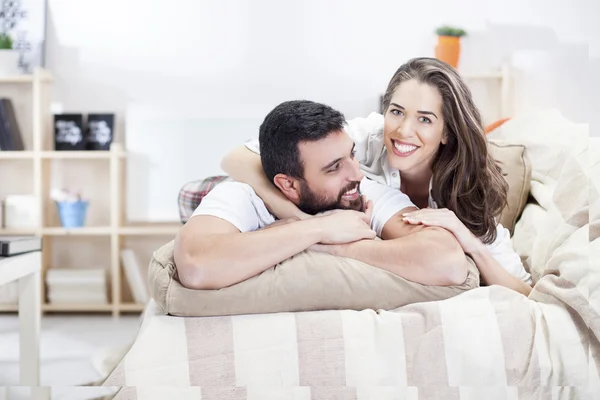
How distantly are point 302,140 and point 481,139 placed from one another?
381mm

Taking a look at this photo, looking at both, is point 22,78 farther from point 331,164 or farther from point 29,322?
point 331,164

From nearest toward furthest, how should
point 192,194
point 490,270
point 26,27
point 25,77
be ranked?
1. point 490,270
2. point 192,194
3. point 25,77
4. point 26,27

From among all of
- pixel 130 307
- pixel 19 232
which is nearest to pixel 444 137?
pixel 130 307

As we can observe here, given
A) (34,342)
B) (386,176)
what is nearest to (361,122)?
(386,176)

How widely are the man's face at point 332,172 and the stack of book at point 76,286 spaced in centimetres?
208

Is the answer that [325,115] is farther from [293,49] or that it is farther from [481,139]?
[293,49]

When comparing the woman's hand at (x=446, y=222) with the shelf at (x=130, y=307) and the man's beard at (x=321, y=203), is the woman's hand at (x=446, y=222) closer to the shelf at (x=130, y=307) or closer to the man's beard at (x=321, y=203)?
the man's beard at (x=321, y=203)

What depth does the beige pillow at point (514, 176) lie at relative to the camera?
1555 millimetres

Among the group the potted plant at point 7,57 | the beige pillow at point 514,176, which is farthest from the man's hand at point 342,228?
the potted plant at point 7,57

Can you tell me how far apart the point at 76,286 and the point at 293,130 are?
7.14 feet

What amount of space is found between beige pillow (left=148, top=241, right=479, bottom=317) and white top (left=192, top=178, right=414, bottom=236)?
13cm

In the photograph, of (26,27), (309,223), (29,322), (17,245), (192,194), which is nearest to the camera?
(309,223)

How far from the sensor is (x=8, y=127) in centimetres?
300

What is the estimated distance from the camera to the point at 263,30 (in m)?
3.16
